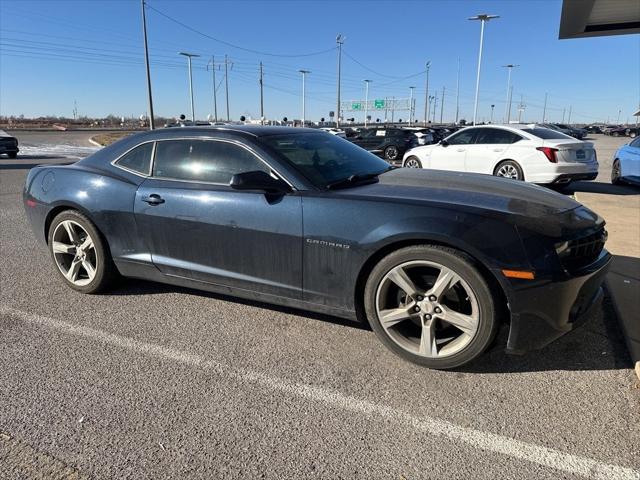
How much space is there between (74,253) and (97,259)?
1.11 ft

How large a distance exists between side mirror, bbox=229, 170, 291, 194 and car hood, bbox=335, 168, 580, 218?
404mm

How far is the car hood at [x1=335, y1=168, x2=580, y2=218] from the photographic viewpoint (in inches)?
114

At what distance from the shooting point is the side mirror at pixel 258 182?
315 cm

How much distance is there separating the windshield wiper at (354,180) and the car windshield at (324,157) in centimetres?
1

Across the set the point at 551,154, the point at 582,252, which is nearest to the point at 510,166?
the point at 551,154

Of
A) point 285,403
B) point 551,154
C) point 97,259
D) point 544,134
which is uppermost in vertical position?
point 544,134

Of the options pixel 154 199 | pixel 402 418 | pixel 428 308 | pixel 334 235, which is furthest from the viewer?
pixel 154 199

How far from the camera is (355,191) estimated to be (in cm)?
321

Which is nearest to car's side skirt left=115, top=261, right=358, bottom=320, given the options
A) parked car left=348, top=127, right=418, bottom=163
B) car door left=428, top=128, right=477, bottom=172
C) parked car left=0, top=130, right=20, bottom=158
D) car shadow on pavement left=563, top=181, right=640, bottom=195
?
car door left=428, top=128, right=477, bottom=172

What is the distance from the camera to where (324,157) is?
378 cm

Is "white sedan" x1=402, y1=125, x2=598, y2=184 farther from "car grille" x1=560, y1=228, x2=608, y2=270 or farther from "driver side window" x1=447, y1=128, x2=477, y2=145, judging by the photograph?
"car grille" x1=560, y1=228, x2=608, y2=270

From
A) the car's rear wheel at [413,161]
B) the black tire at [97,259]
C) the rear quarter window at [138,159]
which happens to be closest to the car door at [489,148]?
the car's rear wheel at [413,161]

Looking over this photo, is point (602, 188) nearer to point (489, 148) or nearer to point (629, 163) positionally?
point (629, 163)

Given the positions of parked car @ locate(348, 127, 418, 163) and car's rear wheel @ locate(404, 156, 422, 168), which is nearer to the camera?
car's rear wheel @ locate(404, 156, 422, 168)
